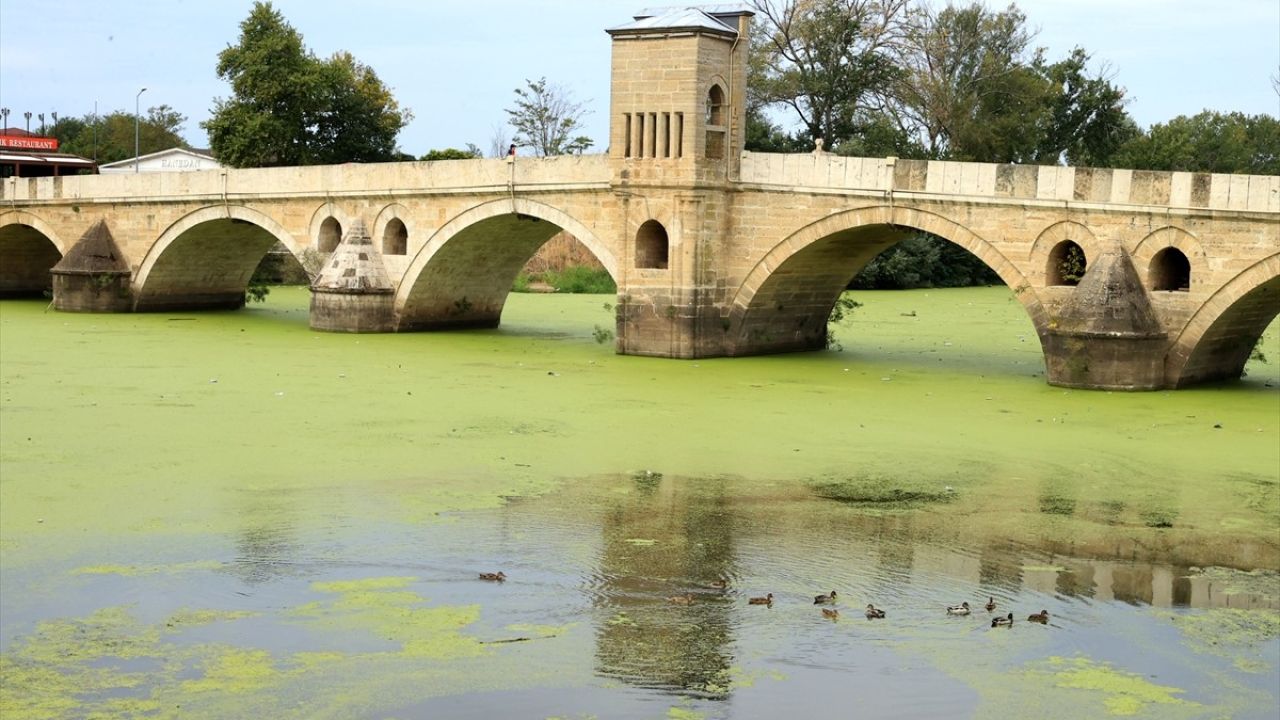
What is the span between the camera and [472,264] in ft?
81.2

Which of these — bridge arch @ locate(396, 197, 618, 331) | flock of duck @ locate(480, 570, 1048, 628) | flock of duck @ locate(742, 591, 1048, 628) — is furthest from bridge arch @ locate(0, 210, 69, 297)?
flock of duck @ locate(742, 591, 1048, 628)

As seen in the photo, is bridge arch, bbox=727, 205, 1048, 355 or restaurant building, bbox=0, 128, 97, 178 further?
restaurant building, bbox=0, 128, 97, 178

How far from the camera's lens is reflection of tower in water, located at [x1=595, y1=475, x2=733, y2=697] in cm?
780

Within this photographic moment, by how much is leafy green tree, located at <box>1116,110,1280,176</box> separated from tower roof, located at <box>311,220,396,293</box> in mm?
21233

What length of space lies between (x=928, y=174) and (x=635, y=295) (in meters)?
4.03

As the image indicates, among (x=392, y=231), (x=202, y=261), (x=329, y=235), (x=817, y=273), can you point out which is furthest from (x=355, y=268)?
(x=817, y=273)

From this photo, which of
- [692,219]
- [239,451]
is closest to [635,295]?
[692,219]

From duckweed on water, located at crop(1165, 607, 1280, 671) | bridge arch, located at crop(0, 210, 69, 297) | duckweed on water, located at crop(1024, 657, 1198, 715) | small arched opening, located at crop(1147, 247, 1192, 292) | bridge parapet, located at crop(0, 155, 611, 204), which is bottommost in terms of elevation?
duckweed on water, located at crop(1024, 657, 1198, 715)

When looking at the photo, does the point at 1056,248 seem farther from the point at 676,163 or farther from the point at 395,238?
the point at 395,238

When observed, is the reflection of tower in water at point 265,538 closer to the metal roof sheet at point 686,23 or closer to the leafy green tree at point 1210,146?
the metal roof sheet at point 686,23

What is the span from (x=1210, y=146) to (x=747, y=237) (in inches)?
1323

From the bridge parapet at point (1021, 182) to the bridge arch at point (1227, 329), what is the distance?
74 centimetres

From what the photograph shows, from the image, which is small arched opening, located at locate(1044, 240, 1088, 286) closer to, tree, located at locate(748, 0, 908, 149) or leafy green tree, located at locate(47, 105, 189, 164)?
tree, located at locate(748, 0, 908, 149)

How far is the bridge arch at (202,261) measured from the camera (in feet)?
90.1
